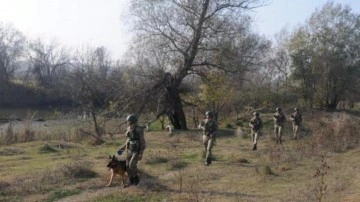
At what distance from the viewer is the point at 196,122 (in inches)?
1340

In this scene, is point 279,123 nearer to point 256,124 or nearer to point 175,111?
point 256,124

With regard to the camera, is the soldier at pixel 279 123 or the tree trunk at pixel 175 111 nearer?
the soldier at pixel 279 123

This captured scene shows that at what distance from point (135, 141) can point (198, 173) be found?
2.73 m

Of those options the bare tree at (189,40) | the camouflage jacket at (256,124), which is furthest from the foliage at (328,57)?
the camouflage jacket at (256,124)

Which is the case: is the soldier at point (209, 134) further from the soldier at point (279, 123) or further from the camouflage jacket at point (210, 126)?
the soldier at point (279, 123)

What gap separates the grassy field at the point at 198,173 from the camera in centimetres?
1181

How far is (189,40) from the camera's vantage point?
1161 inches

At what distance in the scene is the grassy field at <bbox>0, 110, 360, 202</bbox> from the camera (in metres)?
11.8

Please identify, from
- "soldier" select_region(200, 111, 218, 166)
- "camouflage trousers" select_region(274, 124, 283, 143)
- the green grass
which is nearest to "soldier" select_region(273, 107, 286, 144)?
"camouflage trousers" select_region(274, 124, 283, 143)

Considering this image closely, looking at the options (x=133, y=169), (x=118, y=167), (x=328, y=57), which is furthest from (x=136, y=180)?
(x=328, y=57)

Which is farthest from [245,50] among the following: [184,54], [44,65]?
[44,65]

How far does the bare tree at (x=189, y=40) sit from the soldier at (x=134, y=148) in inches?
636

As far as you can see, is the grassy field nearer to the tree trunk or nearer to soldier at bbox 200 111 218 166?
soldier at bbox 200 111 218 166

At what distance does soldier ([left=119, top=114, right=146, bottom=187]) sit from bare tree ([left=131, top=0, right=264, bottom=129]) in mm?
16157
